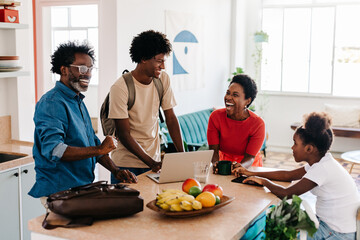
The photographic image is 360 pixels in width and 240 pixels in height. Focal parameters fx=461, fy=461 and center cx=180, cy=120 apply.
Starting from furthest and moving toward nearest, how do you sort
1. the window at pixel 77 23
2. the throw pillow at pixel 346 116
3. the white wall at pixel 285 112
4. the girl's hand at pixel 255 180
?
1. the window at pixel 77 23
2. the white wall at pixel 285 112
3. the throw pillow at pixel 346 116
4. the girl's hand at pixel 255 180

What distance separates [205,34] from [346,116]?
284cm

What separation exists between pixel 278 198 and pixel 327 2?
6.51 metres

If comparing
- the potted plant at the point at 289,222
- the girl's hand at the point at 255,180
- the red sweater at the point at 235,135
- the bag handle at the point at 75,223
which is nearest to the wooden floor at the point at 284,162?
the red sweater at the point at 235,135

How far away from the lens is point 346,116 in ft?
25.4

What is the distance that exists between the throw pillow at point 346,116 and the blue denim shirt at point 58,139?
6.09 meters

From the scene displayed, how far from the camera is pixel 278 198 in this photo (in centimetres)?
242

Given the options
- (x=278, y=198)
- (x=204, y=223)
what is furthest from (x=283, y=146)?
(x=204, y=223)

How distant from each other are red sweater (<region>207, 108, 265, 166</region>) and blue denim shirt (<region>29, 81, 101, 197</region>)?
1038mm

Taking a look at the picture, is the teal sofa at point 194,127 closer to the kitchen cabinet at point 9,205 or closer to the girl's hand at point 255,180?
the kitchen cabinet at point 9,205

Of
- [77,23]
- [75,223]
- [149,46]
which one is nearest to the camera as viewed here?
[75,223]

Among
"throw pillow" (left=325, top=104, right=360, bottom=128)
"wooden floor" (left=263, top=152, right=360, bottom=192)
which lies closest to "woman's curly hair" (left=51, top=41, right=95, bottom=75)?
"wooden floor" (left=263, top=152, right=360, bottom=192)

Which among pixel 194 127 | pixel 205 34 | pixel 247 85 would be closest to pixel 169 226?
pixel 247 85

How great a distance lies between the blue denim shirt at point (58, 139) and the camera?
7.15 feet

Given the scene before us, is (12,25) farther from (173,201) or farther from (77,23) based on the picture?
(77,23)
